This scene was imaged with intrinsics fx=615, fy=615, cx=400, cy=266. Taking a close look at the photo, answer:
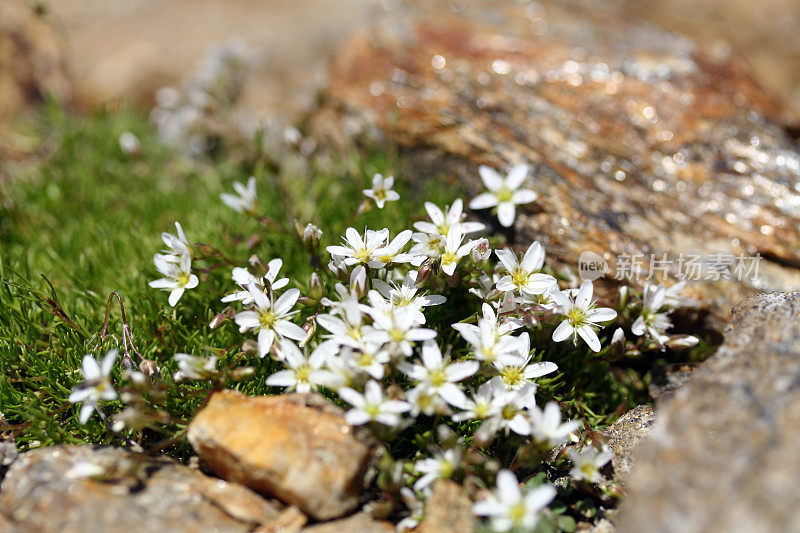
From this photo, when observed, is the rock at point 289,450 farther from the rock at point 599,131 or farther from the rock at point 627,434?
the rock at point 599,131

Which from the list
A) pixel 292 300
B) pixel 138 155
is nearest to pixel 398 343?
pixel 292 300

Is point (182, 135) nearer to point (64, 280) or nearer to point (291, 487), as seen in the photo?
point (64, 280)

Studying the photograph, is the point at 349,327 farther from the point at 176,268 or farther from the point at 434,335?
the point at 176,268

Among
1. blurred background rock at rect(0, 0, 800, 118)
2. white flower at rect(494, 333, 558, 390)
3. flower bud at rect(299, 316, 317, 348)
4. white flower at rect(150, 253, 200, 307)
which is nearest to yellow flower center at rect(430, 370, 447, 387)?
white flower at rect(494, 333, 558, 390)

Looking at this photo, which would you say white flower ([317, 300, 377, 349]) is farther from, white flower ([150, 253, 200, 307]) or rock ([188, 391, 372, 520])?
white flower ([150, 253, 200, 307])

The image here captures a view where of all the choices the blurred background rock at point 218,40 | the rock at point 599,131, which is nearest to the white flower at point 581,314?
the rock at point 599,131
